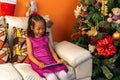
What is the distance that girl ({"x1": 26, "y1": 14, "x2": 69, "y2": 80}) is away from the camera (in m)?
2.64

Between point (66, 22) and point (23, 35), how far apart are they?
1.01m

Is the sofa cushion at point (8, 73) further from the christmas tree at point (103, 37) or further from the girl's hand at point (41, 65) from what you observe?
the christmas tree at point (103, 37)

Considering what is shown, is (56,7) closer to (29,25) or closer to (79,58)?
(29,25)

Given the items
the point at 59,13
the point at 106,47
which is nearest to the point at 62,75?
the point at 106,47

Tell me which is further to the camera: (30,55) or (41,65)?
(30,55)

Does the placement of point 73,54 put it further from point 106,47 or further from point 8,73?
point 8,73

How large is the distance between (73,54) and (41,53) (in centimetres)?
35

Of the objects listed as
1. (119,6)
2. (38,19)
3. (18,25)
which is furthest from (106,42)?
(18,25)

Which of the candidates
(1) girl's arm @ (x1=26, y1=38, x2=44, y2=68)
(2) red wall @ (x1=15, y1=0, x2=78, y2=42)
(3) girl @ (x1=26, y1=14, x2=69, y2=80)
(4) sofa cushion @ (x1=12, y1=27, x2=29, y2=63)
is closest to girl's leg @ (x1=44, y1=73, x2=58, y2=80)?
(3) girl @ (x1=26, y1=14, x2=69, y2=80)

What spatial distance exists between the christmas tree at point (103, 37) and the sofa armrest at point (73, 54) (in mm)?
287

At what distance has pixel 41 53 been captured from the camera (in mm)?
2836

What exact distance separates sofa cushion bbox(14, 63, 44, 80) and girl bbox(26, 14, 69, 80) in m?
0.05

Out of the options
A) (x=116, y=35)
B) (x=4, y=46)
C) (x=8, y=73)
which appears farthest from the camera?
(x=116, y=35)

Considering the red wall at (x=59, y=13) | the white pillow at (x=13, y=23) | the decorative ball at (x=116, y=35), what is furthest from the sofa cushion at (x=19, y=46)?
the decorative ball at (x=116, y=35)
